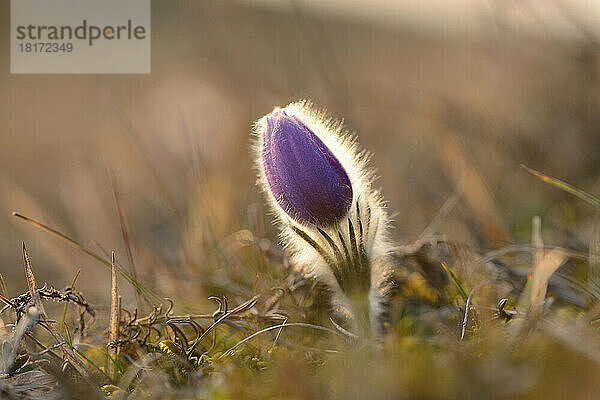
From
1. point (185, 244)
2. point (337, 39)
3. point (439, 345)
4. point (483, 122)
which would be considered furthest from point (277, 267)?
point (337, 39)

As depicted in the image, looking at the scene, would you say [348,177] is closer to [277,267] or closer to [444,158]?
[277,267]

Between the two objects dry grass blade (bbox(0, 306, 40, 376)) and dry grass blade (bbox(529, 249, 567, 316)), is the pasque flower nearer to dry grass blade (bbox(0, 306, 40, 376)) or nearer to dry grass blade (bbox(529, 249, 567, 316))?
dry grass blade (bbox(529, 249, 567, 316))

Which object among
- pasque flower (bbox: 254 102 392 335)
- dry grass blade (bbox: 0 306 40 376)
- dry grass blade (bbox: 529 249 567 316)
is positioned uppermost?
pasque flower (bbox: 254 102 392 335)

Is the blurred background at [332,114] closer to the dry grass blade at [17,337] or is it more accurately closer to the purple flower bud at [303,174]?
the purple flower bud at [303,174]

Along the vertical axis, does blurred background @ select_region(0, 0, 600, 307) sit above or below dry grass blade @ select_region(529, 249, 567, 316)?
above

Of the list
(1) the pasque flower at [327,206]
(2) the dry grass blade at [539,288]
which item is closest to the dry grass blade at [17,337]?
(1) the pasque flower at [327,206]

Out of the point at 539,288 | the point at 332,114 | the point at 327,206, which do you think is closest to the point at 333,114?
the point at 332,114

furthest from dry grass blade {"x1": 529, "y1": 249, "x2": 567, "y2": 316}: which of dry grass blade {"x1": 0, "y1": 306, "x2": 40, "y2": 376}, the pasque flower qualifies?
dry grass blade {"x1": 0, "y1": 306, "x2": 40, "y2": 376}
